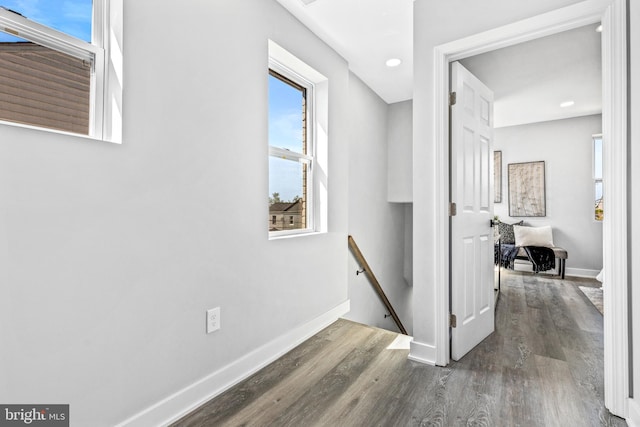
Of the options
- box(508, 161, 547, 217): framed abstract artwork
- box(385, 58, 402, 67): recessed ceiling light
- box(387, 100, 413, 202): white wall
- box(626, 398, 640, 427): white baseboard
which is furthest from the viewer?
box(508, 161, 547, 217): framed abstract artwork

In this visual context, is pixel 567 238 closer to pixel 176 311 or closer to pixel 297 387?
pixel 297 387

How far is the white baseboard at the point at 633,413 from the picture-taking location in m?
1.40

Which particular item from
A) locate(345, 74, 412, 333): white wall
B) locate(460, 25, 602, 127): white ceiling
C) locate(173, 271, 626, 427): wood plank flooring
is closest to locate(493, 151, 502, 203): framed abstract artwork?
locate(460, 25, 602, 127): white ceiling

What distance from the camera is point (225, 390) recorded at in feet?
5.88

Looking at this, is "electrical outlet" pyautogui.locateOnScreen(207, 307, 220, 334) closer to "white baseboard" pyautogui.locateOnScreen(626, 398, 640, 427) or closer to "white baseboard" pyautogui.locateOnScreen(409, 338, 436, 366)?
"white baseboard" pyautogui.locateOnScreen(409, 338, 436, 366)

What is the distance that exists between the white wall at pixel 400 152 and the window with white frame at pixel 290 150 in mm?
1738

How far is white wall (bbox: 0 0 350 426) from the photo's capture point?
3.62 ft

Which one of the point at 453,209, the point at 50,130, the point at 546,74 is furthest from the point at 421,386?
the point at 546,74

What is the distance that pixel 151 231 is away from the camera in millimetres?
1451

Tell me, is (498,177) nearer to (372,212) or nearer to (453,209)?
(372,212)

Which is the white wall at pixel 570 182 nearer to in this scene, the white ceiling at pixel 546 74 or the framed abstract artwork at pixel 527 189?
the framed abstract artwork at pixel 527 189

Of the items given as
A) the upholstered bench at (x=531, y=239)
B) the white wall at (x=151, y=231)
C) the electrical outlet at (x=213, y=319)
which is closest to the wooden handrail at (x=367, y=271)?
the white wall at (x=151, y=231)

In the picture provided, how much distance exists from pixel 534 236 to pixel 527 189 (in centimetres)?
87

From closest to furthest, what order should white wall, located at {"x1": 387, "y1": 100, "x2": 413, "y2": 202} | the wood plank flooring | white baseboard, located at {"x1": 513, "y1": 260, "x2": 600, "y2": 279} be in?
1. the wood plank flooring
2. white wall, located at {"x1": 387, "y1": 100, "x2": 413, "y2": 202}
3. white baseboard, located at {"x1": 513, "y1": 260, "x2": 600, "y2": 279}
